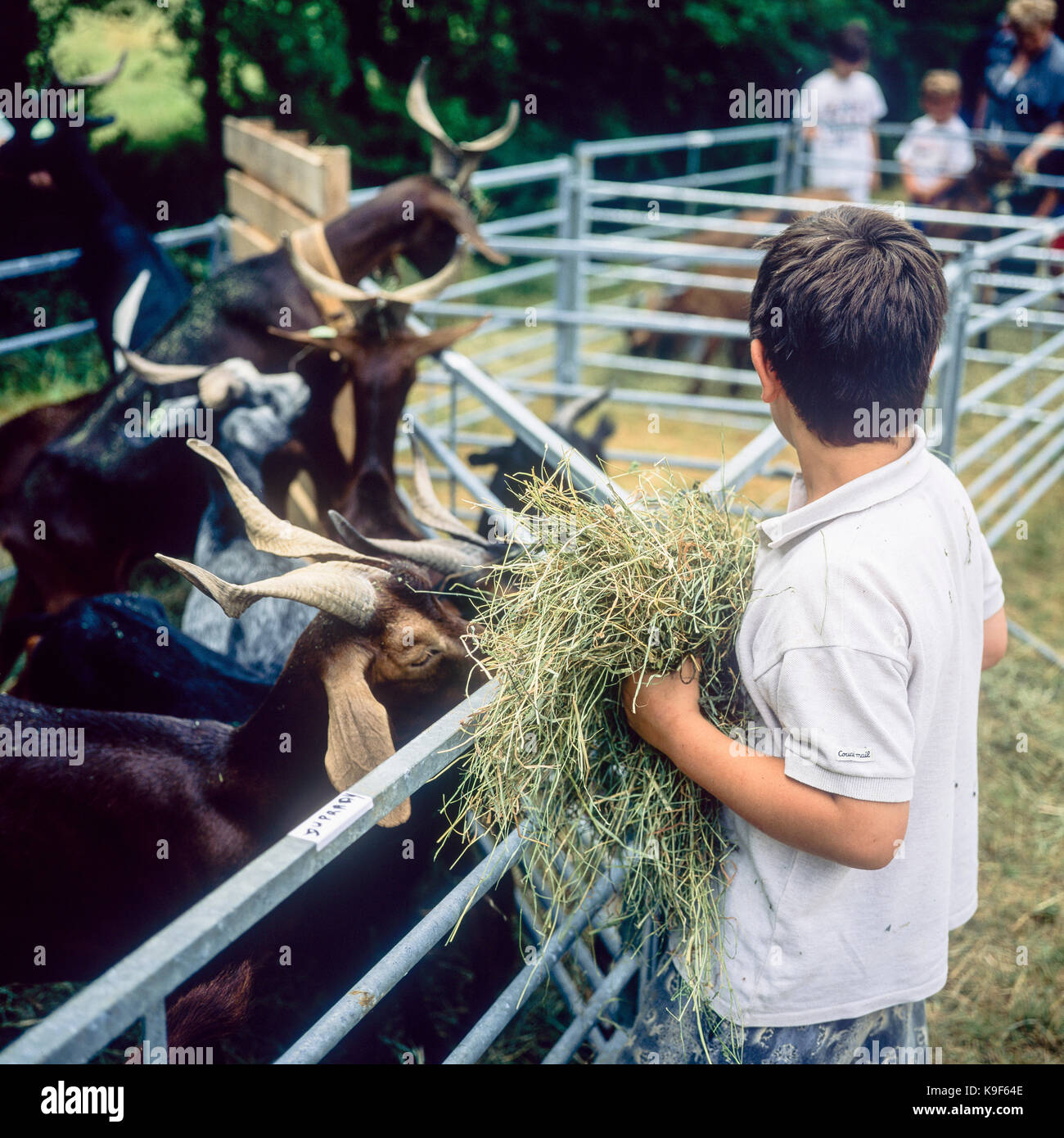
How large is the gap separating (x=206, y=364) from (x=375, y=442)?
843 millimetres

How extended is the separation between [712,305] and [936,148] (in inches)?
96.3

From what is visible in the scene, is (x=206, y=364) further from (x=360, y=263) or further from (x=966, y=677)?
(x=966, y=677)

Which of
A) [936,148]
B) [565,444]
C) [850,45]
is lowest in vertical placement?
[565,444]

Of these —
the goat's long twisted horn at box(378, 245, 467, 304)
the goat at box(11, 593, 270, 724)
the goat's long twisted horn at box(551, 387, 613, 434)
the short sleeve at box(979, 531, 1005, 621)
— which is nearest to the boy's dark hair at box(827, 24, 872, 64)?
the goat's long twisted horn at box(551, 387, 613, 434)

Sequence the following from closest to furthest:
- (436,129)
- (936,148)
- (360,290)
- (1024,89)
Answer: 1. (360,290)
2. (436,129)
3. (1024,89)
4. (936,148)

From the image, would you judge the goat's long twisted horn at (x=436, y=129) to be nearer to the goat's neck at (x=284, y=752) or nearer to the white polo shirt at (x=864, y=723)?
the goat's neck at (x=284, y=752)

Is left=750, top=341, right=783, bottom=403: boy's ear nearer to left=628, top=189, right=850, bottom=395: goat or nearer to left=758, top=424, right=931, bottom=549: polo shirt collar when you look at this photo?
→ left=758, top=424, right=931, bottom=549: polo shirt collar

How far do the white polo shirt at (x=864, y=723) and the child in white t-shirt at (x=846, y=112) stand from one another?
27.3ft

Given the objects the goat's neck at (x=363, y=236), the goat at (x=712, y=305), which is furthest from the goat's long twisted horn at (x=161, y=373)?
the goat at (x=712, y=305)

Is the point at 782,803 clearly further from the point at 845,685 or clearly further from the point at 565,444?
the point at 565,444

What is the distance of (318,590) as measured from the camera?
1.99 m

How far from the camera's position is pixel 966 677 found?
61.2 inches

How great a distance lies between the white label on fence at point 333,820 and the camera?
1.33 meters

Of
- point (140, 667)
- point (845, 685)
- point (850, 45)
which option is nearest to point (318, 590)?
point (845, 685)
